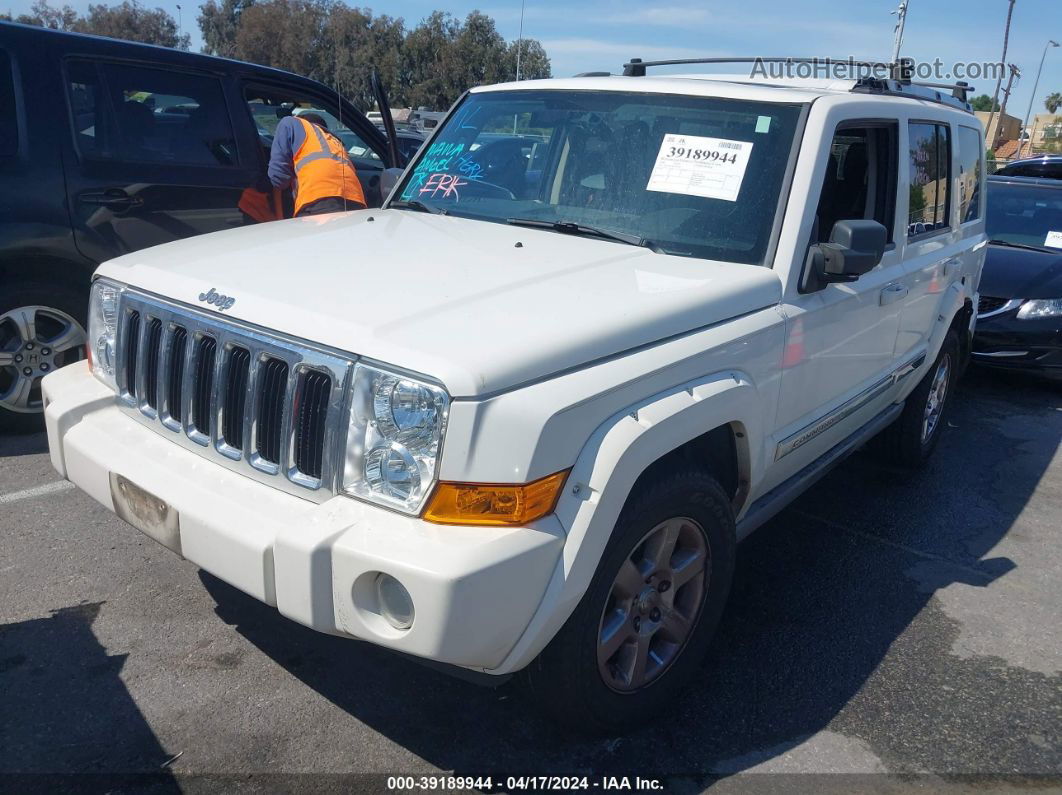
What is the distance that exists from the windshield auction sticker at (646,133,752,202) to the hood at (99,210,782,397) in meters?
0.33

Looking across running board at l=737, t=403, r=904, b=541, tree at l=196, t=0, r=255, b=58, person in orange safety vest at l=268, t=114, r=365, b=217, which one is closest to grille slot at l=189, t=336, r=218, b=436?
running board at l=737, t=403, r=904, b=541

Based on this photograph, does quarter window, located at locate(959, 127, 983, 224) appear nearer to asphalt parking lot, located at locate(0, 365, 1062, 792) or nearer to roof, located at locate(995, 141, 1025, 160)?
Answer: asphalt parking lot, located at locate(0, 365, 1062, 792)

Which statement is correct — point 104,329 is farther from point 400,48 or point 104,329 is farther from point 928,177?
point 400,48

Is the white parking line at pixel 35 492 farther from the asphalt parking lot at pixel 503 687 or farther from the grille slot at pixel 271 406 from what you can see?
the grille slot at pixel 271 406

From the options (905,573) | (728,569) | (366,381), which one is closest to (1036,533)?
(905,573)

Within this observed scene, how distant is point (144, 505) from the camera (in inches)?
108

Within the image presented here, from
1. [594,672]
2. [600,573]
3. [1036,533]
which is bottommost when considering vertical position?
[1036,533]

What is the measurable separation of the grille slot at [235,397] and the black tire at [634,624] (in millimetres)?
1087

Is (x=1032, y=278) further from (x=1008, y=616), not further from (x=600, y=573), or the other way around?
(x=600, y=573)

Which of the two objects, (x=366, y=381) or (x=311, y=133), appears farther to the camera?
(x=311, y=133)

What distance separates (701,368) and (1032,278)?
19.5 ft

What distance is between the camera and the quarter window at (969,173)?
5.12 meters

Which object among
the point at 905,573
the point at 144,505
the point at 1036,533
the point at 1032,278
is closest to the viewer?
the point at 144,505

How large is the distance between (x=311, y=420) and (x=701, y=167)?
5.84 feet
